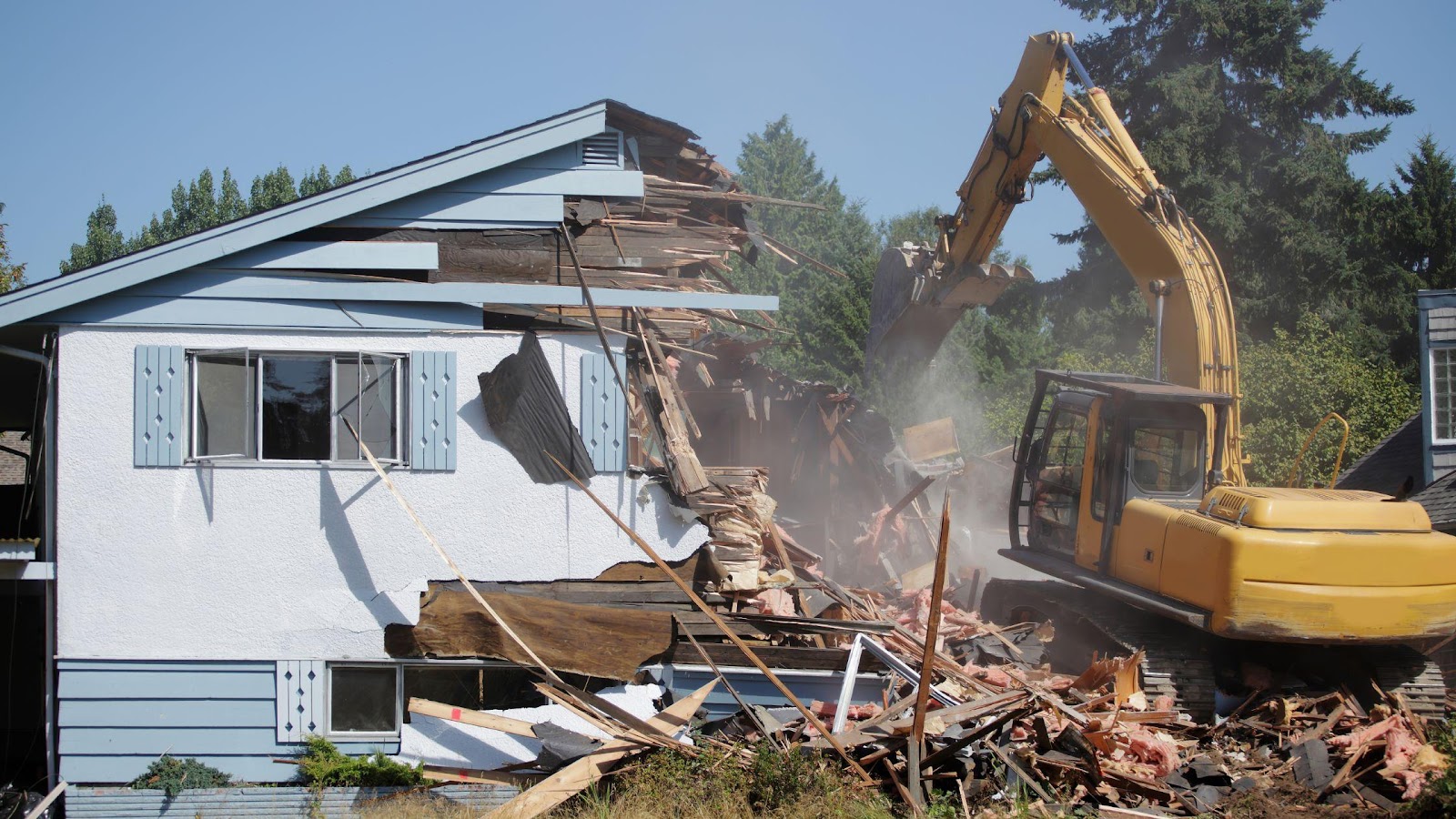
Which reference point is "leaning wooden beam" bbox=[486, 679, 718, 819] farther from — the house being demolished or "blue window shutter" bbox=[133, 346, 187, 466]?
"blue window shutter" bbox=[133, 346, 187, 466]

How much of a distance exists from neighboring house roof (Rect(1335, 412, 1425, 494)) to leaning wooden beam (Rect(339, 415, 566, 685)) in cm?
1261

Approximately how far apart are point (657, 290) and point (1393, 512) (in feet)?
20.2

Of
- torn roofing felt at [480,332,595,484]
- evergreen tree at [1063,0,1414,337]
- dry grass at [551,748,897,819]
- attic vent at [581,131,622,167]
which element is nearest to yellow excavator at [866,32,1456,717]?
dry grass at [551,748,897,819]

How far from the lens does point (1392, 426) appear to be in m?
21.7

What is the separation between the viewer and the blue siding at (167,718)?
28.6 ft

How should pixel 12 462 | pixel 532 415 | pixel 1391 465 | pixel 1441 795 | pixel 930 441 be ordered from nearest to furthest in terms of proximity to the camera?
pixel 1441 795 < pixel 532 415 < pixel 1391 465 < pixel 12 462 < pixel 930 441

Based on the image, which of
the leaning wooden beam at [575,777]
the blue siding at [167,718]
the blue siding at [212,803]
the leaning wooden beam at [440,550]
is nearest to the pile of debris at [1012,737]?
Result: the leaning wooden beam at [575,777]

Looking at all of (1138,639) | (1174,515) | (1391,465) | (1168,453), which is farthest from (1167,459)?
(1391,465)

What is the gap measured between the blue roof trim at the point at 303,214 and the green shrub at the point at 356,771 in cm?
389

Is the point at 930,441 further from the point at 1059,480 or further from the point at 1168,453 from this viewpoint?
the point at 1168,453

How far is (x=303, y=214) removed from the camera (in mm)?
8867

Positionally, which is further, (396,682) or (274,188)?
(274,188)

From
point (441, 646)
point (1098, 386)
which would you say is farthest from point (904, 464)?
point (441, 646)

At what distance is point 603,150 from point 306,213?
96.4 inches
